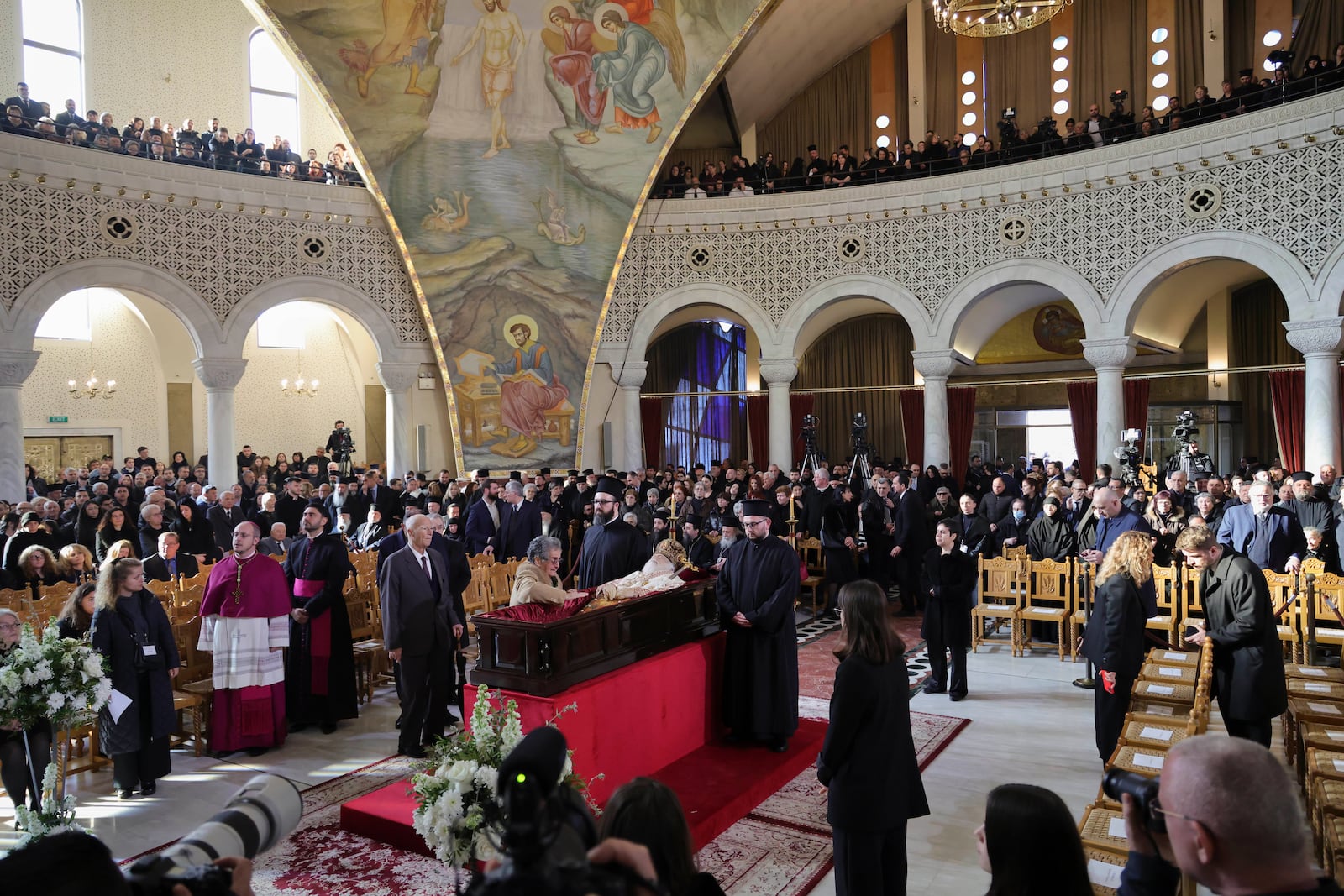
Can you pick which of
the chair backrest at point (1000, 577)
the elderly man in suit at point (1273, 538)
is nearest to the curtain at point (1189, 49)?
the elderly man in suit at point (1273, 538)

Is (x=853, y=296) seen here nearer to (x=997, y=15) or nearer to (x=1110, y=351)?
(x=1110, y=351)

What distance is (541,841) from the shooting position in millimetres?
1263

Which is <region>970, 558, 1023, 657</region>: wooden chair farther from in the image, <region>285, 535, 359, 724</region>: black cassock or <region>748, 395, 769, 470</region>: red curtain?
<region>748, 395, 769, 470</region>: red curtain

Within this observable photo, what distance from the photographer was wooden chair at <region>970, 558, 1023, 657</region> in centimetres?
837

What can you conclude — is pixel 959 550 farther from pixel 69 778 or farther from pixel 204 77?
pixel 204 77

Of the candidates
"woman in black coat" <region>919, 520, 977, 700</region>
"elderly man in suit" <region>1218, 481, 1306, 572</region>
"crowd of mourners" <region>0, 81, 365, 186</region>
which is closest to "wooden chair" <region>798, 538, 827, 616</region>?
"woman in black coat" <region>919, 520, 977, 700</region>

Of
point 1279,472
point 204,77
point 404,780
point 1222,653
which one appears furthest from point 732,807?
point 204,77

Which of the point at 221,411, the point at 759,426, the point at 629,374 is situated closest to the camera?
the point at 221,411

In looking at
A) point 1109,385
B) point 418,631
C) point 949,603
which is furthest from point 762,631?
point 1109,385

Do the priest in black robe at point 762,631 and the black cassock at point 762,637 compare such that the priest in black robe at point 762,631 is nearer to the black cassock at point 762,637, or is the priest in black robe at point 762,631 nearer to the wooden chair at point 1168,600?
the black cassock at point 762,637

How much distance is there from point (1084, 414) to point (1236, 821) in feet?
58.0

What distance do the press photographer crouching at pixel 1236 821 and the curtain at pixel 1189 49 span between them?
19521mm

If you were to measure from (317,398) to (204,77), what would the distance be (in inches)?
294

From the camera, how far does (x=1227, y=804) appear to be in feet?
5.11
